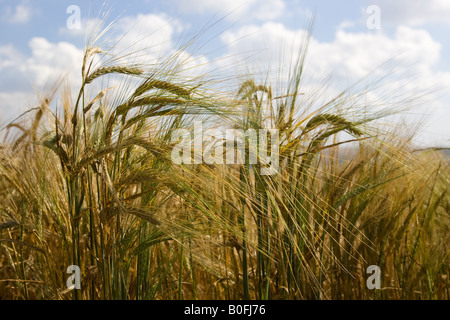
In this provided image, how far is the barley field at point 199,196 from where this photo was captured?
129 cm

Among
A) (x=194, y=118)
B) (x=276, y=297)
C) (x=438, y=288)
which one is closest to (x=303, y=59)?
(x=194, y=118)

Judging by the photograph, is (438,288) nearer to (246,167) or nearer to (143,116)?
(246,167)

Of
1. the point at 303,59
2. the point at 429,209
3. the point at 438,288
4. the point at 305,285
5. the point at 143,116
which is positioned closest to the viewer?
the point at 143,116

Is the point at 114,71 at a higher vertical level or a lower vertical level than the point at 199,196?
higher

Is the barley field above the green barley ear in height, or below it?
below

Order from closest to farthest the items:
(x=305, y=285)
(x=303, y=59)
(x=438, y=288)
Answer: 1. (x=303, y=59)
2. (x=305, y=285)
3. (x=438, y=288)

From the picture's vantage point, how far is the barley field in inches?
50.8

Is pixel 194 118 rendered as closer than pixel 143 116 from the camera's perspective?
No

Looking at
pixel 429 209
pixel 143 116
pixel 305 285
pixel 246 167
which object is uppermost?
pixel 143 116

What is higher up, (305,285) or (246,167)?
(246,167)

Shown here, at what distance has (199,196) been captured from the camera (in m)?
1.24

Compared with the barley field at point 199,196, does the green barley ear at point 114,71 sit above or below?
above

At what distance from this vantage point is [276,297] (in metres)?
1.64
